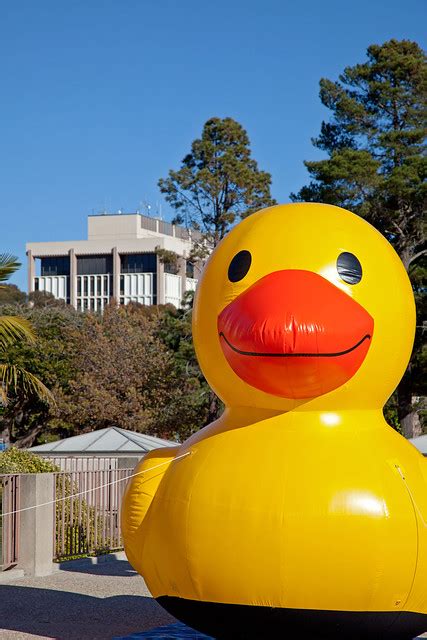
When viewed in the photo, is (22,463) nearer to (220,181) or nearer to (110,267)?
(220,181)

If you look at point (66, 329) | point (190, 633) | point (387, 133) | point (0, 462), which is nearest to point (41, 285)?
point (66, 329)

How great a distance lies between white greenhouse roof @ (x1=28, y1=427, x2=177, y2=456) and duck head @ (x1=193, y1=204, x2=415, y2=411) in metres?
12.8

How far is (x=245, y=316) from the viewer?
6.90m

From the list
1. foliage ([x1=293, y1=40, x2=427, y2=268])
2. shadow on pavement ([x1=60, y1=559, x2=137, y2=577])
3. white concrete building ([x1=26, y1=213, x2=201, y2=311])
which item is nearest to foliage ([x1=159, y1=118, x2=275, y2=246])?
foliage ([x1=293, y1=40, x2=427, y2=268])

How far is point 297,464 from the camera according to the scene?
6.72 m

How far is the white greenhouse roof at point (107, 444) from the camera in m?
20.3

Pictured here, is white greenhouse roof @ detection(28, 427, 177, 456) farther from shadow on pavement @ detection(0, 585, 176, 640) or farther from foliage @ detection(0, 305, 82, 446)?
foliage @ detection(0, 305, 82, 446)

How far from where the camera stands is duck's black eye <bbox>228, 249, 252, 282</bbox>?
7172 millimetres

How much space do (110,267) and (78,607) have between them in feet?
311

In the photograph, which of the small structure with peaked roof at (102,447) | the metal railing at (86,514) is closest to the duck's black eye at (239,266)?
the metal railing at (86,514)

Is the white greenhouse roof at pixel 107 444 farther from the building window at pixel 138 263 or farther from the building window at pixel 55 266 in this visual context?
the building window at pixel 55 266

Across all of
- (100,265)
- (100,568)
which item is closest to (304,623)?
(100,568)

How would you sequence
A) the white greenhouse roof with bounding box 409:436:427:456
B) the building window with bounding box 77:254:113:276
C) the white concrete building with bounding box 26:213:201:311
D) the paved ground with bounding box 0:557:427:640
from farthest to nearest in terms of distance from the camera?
the building window with bounding box 77:254:113:276 < the white concrete building with bounding box 26:213:201:311 < the white greenhouse roof with bounding box 409:436:427:456 < the paved ground with bounding box 0:557:427:640

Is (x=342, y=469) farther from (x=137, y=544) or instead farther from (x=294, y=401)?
(x=137, y=544)
